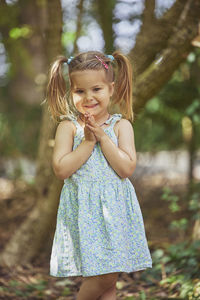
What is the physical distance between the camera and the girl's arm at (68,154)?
7.63 feet

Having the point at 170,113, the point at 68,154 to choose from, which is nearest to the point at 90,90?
the point at 68,154

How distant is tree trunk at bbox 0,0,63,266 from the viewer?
417 centimetres

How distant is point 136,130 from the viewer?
19.9 ft

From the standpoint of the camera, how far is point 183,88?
18.2 feet

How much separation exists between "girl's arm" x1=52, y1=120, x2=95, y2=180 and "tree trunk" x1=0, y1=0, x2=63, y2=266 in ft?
5.39

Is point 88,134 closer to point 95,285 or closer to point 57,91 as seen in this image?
point 57,91

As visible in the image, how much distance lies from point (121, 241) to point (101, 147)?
21.0 inches

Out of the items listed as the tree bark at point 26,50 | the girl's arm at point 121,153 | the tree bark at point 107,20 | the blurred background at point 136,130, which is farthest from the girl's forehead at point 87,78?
the tree bark at point 26,50

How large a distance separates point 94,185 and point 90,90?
0.53 metres

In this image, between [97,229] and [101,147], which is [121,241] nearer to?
[97,229]

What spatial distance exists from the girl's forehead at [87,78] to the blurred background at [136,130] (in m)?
1.28

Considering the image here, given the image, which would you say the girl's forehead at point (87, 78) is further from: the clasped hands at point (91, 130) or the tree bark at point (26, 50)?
the tree bark at point (26, 50)

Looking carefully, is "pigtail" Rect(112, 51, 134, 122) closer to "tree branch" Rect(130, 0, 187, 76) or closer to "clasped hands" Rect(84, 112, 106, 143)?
"clasped hands" Rect(84, 112, 106, 143)

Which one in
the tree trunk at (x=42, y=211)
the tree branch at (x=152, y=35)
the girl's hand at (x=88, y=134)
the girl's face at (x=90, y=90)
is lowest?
the tree trunk at (x=42, y=211)
